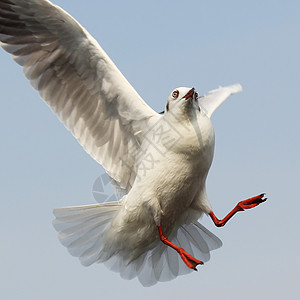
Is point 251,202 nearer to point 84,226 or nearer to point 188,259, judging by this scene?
point 188,259

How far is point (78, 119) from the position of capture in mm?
8562

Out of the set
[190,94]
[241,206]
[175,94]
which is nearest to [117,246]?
[241,206]

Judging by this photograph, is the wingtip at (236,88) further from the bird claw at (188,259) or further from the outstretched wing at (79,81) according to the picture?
the bird claw at (188,259)

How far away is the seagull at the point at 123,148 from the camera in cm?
773

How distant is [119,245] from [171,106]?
1.52 m

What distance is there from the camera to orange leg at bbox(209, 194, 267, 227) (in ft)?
26.1

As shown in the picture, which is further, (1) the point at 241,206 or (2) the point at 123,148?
(2) the point at 123,148

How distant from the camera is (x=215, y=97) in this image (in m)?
9.06

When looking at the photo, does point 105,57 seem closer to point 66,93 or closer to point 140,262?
point 66,93

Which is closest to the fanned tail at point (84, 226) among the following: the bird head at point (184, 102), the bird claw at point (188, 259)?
the bird claw at point (188, 259)

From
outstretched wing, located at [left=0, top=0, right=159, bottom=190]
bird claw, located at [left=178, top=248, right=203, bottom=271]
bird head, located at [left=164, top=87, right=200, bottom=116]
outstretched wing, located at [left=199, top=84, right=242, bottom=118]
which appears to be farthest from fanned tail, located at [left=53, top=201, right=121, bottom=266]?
outstretched wing, located at [left=199, top=84, right=242, bottom=118]

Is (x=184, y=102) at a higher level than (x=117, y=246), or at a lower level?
higher

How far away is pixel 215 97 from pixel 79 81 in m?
1.54

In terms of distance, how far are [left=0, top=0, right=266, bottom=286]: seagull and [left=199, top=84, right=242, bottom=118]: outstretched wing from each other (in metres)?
0.02
